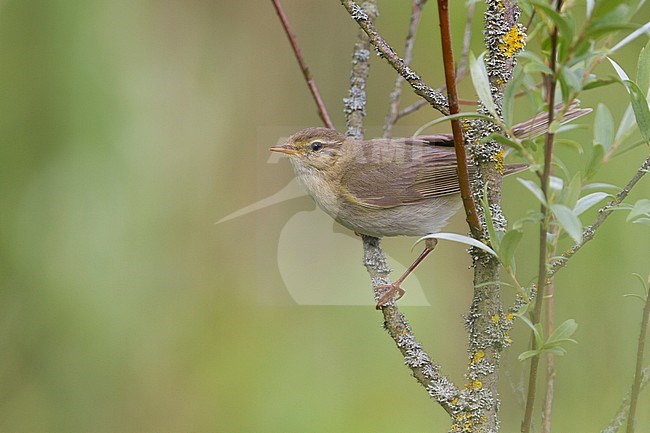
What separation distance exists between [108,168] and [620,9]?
9.68 ft

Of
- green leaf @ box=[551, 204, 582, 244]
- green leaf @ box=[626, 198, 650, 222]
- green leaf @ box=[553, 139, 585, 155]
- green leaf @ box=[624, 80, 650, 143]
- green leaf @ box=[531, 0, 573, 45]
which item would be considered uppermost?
green leaf @ box=[531, 0, 573, 45]

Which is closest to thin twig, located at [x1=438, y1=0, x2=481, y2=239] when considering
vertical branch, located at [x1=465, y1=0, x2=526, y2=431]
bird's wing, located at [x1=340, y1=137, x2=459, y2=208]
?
vertical branch, located at [x1=465, y1=0, x2=526, y2=431]

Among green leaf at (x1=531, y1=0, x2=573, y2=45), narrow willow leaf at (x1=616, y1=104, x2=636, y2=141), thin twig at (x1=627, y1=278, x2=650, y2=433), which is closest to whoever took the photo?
green leaf at (x1=531, y1=0, x2=573, y2=45)

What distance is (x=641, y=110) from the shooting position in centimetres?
129

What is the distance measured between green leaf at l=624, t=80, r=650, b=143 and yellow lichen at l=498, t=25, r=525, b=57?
427 mm

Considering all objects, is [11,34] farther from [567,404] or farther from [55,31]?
[567,404]

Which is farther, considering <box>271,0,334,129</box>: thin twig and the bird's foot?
<box>271,0,334,129</box>: thin twig

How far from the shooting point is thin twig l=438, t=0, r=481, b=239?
1281 mm

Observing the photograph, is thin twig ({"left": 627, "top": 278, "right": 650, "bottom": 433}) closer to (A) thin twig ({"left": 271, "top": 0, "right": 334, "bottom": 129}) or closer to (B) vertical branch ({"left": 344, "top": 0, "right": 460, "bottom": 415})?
(B) vertical branch ({"left": 344, "top": 0, "right": 460, "bottom": 415})

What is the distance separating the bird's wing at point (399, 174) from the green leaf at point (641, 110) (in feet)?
5.43

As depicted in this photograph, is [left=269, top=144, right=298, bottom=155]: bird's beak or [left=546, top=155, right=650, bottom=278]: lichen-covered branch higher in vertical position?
[left=269, top=144, right=298, bottom=155]: bird's beak

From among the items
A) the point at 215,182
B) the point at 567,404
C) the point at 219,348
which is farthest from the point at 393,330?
the point at 215,182

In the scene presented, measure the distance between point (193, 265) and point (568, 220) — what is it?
10.2ft

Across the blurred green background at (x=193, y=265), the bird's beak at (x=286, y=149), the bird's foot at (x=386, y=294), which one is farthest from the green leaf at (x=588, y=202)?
the bird's beak at (x=286, y=149)
